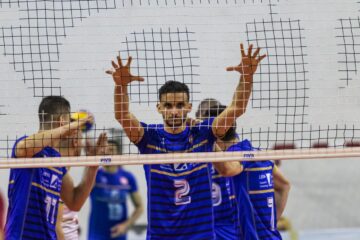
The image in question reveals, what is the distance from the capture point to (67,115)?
759cm

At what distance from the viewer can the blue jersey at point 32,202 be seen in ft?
24.5

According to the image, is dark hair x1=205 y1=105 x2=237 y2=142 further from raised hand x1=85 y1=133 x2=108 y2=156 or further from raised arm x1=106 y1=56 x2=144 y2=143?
raised hand x1=85 y1=133 x2=108 y2=156

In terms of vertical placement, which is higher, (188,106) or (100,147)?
(188,106)

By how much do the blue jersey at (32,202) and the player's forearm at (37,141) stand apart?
131 mm

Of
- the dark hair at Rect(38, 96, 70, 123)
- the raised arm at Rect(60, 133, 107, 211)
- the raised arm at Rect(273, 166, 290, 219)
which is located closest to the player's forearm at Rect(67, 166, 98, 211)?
the raised arm at Rect(60, 133, 107, 211)

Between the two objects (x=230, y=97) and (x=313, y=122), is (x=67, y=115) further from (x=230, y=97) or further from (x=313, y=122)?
(x=313, y=122)

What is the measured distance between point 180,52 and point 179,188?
1061mm

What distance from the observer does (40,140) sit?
7.25 metres

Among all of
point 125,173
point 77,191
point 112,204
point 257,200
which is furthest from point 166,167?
point 112,204

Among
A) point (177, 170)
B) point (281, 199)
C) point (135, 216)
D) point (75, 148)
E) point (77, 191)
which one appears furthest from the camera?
point (135, 216)

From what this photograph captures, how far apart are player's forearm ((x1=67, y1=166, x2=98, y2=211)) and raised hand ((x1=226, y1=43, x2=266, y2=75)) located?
1518mm

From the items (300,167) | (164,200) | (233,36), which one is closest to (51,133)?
(164,200)

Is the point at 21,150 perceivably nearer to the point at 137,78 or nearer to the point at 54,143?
the point at 54,143

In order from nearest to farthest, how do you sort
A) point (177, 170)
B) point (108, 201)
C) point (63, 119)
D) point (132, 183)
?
1. point (177, 170)
2. point (63, 119)
3. point (132, 183)
4. point (108, 201)
